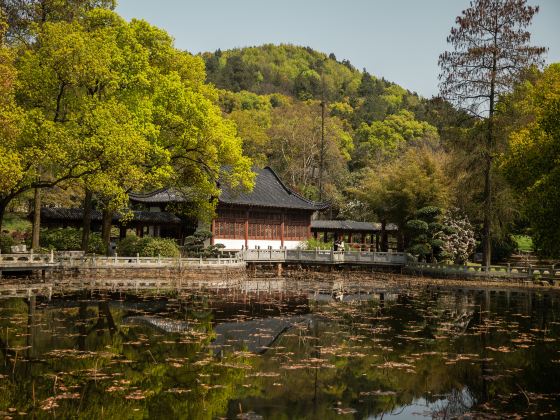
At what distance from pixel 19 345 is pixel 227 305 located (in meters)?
9.22

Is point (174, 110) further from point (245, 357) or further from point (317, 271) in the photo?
point (245, 357)

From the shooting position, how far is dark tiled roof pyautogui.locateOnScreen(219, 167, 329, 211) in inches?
1704

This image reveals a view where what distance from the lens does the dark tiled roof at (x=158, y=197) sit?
134 feet

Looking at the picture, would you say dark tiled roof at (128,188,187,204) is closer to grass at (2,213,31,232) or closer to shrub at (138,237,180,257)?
shrub at (138,237,180,257)

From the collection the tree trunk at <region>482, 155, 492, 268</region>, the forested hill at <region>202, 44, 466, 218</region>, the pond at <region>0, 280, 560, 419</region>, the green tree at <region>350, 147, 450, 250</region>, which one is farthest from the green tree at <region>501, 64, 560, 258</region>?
the green tree at <region>350, 147, 450, 250</region>

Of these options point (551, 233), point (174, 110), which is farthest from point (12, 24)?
point (551, 233)

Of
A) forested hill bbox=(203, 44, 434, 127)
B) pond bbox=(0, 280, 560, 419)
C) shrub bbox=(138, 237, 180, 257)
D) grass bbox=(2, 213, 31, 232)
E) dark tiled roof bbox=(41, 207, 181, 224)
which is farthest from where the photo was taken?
forested hill bbox=(203, 44, 434, 127)

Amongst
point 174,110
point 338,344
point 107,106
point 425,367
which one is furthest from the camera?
point 174,110

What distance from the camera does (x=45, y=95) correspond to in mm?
28375

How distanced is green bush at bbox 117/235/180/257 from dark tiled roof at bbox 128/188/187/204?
6.78m

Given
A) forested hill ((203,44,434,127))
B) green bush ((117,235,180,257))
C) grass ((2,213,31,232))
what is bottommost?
green bush ((117,235,180,257))

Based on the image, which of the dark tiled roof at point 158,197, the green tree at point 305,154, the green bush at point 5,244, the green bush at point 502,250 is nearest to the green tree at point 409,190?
the green bush at point 502,250

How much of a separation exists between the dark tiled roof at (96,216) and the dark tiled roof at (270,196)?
4.32 metres

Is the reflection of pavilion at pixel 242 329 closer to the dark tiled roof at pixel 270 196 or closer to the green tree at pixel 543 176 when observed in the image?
the green tree at pixel 543 176
